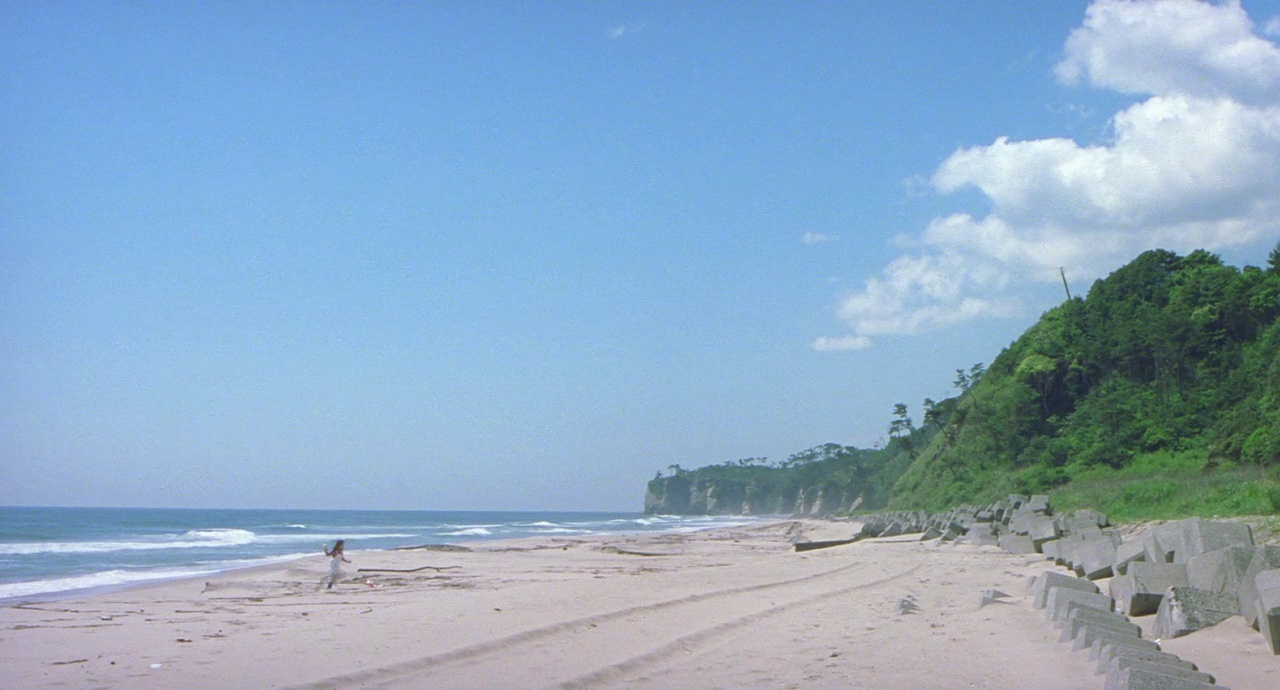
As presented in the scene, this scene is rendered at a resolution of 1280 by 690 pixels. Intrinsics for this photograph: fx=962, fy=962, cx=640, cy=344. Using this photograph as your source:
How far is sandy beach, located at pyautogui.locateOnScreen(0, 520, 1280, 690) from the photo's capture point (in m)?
7.71

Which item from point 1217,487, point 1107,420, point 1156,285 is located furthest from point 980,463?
point 1217,487

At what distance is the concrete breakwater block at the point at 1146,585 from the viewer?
947 cm

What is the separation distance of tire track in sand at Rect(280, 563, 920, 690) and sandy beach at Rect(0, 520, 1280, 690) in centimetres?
3

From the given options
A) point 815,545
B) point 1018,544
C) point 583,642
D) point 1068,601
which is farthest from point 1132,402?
→ point 583,642

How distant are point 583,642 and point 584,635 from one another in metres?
0.44

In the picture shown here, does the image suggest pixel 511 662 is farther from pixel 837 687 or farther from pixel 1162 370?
pixel 1162 370

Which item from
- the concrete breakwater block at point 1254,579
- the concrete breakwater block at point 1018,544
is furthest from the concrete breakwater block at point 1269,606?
the concrete breakwater block at point 1018,544

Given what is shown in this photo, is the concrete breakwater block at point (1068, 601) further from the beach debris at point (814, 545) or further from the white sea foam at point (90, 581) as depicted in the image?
the beach debris at point (814, 545)

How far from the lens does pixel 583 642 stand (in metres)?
9.56

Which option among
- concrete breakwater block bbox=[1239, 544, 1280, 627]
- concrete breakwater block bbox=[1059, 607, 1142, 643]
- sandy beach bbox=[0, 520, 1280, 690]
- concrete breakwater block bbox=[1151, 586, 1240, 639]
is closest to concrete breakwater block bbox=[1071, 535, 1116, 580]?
sandy beach bbox=[0, 520, 1280, 690]

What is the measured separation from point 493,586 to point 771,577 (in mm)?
4912

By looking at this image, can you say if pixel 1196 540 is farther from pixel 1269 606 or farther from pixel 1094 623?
pixel 1269 606

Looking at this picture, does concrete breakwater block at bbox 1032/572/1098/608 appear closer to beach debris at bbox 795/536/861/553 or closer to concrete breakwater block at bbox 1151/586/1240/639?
concrete breakwater block at bbox 1151/586/1240/639

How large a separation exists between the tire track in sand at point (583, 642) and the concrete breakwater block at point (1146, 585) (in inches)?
150
